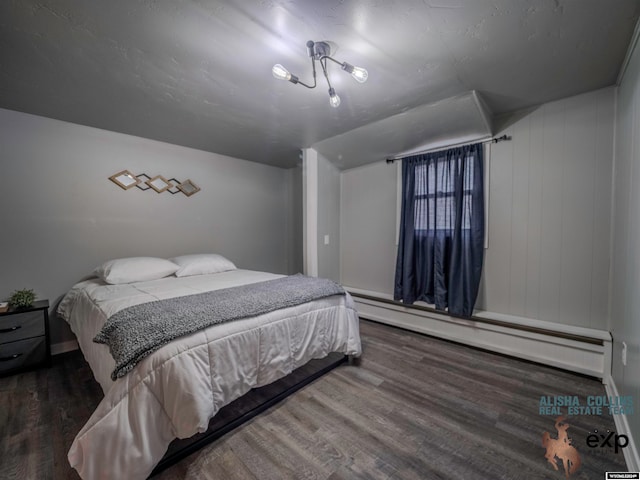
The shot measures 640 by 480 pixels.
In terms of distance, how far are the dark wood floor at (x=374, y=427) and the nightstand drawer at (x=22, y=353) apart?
0.10 m

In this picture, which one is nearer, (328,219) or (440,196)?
(440,196)

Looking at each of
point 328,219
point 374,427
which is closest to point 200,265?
point 328,219

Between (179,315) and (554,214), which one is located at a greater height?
(554,214)

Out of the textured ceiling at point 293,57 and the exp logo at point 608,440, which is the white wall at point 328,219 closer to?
the textured ceiling at point 293,57

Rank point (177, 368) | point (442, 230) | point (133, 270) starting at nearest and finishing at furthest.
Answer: point (177, 368) → point (133, 270) → point (442, 230)

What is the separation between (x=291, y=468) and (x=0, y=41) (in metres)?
2.85

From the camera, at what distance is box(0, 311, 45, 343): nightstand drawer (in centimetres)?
210

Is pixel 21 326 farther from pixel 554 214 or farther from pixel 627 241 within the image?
pixel 554 214

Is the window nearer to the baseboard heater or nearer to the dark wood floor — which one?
the baseboard heater

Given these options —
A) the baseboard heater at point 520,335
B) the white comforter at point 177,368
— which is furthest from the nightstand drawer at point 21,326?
the baseboard heater at point 520,335

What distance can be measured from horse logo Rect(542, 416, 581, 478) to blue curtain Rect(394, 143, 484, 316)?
119 centimetres

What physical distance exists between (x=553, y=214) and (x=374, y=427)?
228 cm

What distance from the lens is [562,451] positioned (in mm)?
1395

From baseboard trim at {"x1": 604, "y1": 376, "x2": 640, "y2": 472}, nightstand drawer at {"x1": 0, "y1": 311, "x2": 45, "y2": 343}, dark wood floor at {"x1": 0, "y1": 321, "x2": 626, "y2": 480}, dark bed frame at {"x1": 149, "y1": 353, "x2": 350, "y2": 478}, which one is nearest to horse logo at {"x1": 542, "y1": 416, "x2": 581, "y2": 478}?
dark wood floor at {"x1": 0, "y1": 321, "x2": 626, "y2": 480}
